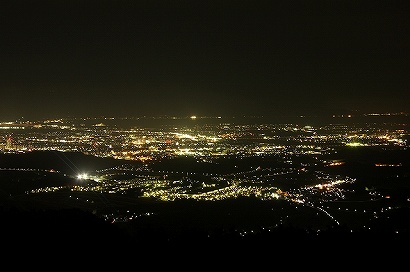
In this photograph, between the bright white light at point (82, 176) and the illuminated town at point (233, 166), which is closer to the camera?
the illuminated town at point (233, 166)

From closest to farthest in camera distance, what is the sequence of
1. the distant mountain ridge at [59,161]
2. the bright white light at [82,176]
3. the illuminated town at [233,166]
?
the illuminated town at [233,166], the bright white light at [82,176], the distant mountain ridge at [59,161]

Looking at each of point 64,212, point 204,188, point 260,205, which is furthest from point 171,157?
point 64,212

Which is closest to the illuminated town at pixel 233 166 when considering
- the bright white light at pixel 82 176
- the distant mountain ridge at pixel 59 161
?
the bright white light at pixel 82 176

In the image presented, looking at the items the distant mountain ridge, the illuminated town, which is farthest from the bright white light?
the distant mountain ridge

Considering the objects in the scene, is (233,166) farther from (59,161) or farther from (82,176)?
(59,161)

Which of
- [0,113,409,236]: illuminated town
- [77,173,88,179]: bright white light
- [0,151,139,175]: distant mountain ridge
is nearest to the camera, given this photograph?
[0,113,409,236]: illuminated town

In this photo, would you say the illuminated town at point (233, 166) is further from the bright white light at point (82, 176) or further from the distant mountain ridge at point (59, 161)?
the distant mountain ridge at point (59, 161)

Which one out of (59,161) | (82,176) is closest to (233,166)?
(82,176)

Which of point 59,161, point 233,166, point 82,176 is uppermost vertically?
point 59,161

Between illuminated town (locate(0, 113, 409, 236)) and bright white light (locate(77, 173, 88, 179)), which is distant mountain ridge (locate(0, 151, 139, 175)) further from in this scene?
illuminated town (locate(0, 113, 409, 236))
